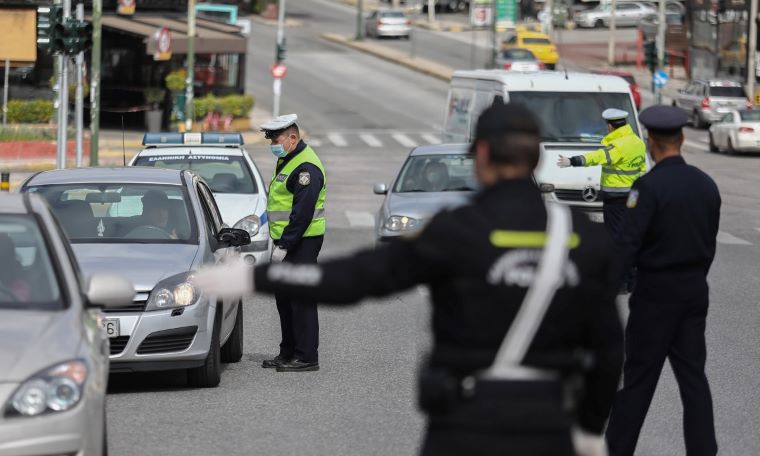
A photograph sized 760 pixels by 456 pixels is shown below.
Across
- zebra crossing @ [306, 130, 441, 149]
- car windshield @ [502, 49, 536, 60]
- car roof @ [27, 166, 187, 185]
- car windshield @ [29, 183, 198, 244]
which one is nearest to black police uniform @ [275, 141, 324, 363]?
car windshield @ [29, 183, 198, 244]

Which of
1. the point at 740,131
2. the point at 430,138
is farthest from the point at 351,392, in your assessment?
the point at 430,138

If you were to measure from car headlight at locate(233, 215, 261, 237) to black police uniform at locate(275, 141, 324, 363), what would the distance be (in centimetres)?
420

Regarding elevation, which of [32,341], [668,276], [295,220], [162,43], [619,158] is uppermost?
[668,276]

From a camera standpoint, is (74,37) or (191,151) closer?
(191,151)

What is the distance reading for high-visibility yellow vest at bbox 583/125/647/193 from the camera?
14.7m

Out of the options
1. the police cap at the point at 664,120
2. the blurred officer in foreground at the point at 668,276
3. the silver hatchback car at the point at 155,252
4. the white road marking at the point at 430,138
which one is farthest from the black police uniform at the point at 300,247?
the white road marking at the point at 430,138

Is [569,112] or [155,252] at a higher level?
[155,252]

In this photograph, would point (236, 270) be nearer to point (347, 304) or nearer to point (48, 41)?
point (347, 304)

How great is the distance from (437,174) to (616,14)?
74259 mm

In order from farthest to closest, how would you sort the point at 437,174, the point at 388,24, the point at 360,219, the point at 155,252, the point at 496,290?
the point at 388,24
the point at 360,219
the point at 437,174
the point at 155,252
the point at 496,290

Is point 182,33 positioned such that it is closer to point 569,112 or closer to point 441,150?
point 569,112

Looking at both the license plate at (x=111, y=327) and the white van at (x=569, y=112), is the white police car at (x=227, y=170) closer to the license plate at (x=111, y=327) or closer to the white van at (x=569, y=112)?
the white van at (x=569, y=112)

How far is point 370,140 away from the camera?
151 feet

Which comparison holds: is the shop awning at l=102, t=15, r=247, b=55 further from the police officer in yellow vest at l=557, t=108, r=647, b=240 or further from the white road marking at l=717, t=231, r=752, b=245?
the police officer in yellow vest at l=557, t=108, r=647, b=240
